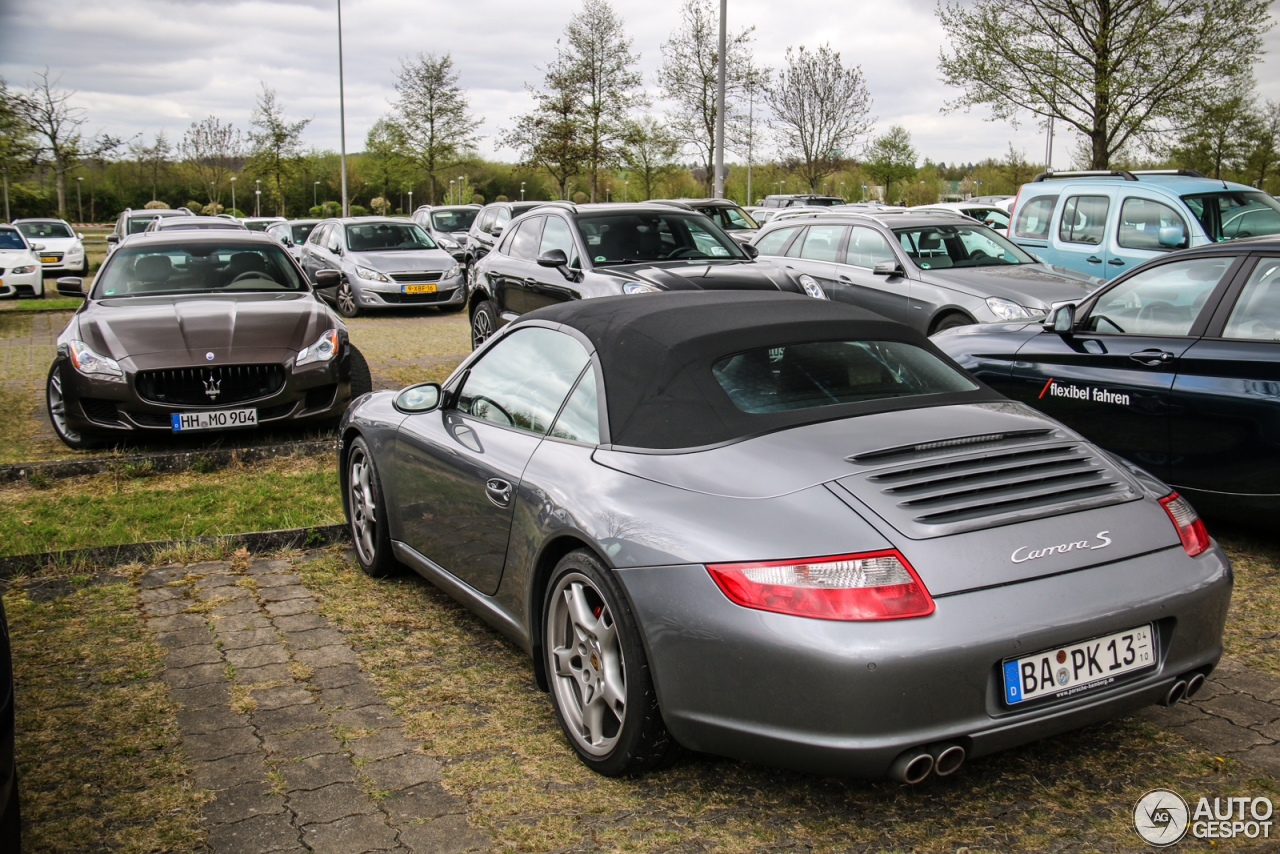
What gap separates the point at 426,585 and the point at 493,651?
0.90m

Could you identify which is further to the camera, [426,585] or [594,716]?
[426,585]

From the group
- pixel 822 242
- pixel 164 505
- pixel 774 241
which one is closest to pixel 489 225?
pixel 774 241

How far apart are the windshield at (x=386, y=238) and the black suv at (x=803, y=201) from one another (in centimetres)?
1407

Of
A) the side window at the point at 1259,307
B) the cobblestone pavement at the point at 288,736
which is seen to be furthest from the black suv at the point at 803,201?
the cobblestone pavement at the point at 288,736

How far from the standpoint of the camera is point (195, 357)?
732cm

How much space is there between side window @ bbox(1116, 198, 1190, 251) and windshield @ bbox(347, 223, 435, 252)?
38.7 ft

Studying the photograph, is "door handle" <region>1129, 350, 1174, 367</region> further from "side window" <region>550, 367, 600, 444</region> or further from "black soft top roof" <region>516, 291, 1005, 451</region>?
"side window" <region>550, 367, 600, 444</region>

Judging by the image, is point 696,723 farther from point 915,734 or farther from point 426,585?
point 426,585

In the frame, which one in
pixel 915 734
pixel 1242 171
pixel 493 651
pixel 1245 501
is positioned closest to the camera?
pixel 915 734

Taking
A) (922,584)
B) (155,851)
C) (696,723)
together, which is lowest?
(155,851)

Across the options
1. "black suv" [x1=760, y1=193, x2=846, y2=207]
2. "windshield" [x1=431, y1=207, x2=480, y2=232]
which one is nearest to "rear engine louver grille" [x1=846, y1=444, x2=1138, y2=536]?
"windshield" [x1=431, y1=207, x2=480, y2=232]

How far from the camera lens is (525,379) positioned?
3959 millimetres

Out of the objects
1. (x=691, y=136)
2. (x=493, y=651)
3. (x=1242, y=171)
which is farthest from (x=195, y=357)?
(x=1242, y=171)

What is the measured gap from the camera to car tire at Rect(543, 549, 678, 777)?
287 cm
